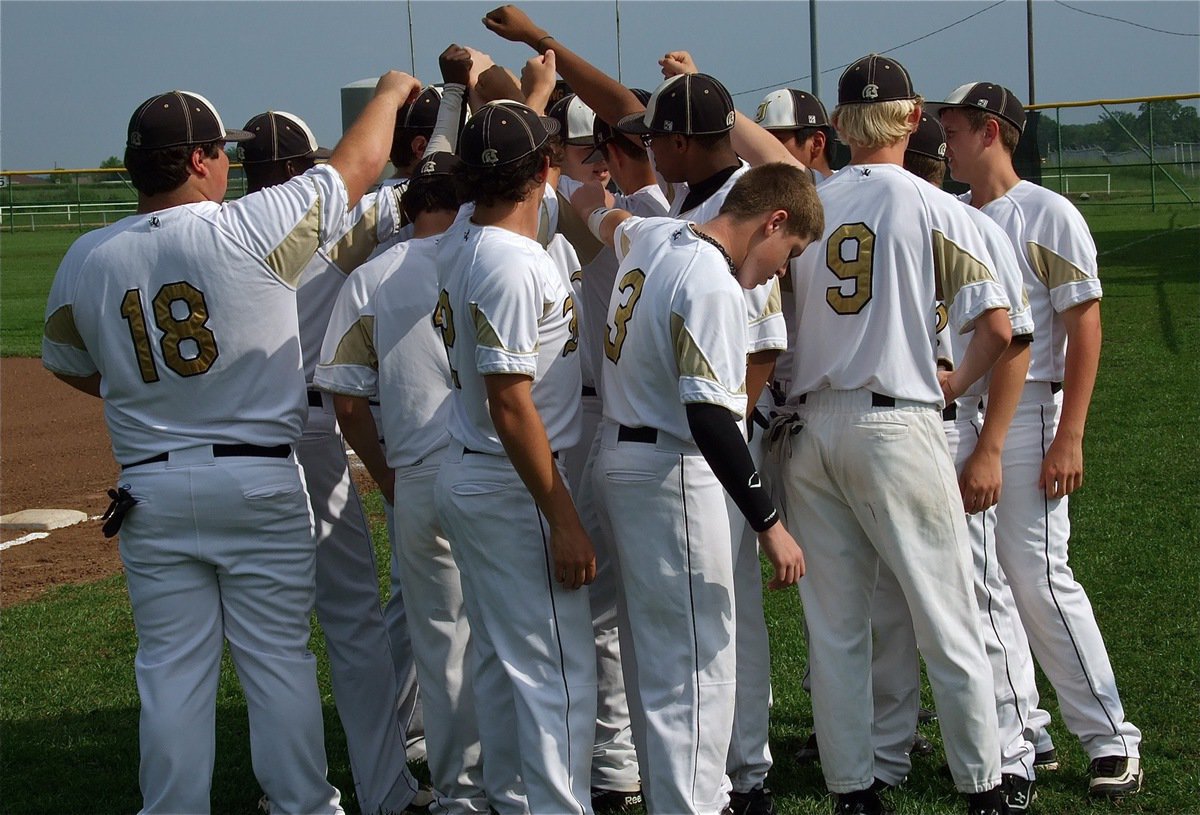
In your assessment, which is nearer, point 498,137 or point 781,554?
point 781,554

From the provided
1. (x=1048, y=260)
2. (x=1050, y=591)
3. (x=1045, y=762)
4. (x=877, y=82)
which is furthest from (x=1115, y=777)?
(x=877, y=82)

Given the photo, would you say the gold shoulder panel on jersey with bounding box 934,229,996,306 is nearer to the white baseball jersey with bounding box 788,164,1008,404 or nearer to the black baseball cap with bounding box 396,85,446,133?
the white baseball jersey with bounding box 788,164,1008,404

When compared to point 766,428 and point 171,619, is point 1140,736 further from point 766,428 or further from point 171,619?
point 171,619

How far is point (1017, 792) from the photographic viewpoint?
3.97 meters

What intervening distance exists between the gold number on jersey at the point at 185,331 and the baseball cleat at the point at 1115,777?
3.15 meters

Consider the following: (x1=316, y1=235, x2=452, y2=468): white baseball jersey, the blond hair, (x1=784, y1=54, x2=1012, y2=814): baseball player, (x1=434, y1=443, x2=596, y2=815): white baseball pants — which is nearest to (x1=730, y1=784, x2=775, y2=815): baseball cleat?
(x1=784, y1=54, x2=1012, y2=814): baseball player

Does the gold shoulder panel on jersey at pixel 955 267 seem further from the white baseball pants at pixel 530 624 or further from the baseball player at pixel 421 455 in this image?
the baseball player at pixel 421 455

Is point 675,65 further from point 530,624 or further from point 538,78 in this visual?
point 530,624

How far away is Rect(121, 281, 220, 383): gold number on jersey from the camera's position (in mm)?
3580

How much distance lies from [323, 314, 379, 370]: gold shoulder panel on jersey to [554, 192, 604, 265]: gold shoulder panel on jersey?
83 centimetres

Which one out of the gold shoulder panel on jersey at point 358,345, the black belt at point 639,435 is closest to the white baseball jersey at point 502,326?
the black belt at point 639,435

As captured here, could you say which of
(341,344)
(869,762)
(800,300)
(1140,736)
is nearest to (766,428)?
(800,300)

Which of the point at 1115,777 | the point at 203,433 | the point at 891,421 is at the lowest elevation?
the point at 1115,777

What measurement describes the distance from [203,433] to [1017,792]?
278cm
